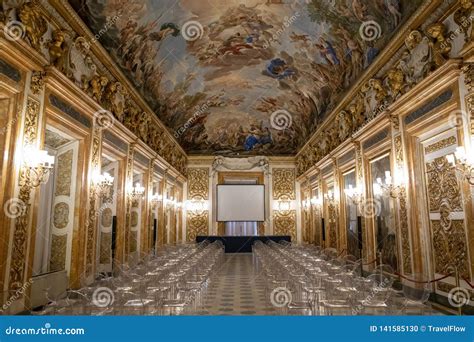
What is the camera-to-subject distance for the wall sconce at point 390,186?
988 cm

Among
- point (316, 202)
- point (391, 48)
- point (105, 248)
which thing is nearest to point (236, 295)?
point (105, 248)

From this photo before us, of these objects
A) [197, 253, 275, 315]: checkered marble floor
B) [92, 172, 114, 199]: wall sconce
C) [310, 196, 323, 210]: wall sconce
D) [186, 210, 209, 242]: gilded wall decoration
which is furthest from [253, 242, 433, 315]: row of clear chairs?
[186, 210, 209, 242]: gilded wall decoration

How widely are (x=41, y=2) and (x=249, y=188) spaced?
65.2ft

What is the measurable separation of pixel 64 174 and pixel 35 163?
9.39 ft

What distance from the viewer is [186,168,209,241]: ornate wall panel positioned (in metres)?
25.3

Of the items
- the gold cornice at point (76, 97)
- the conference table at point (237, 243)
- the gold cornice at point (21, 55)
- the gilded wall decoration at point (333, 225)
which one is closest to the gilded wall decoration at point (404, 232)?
the gilded wall decoration at point (333, 225)

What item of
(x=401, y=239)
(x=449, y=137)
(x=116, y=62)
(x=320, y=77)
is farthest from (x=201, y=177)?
(x=449, y=137)

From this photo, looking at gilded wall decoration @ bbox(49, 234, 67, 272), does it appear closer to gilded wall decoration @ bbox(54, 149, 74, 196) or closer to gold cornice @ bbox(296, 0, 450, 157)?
gilded wall decoration @ bbox(54, 149, 74, 196)

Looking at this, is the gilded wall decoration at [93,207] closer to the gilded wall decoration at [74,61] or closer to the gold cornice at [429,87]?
the gilded wall decoration at [74,61]

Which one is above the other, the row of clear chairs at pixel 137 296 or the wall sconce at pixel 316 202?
the wall sconce at pixel 316 202

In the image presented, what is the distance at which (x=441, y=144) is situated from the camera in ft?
27.0

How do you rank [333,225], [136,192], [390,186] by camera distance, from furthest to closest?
[333,225], [136,192], [390,186]

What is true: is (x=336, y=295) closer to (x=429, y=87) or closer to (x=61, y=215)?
(x=429, y=87)

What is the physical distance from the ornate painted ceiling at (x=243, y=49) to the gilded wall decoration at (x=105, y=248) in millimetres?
5902
